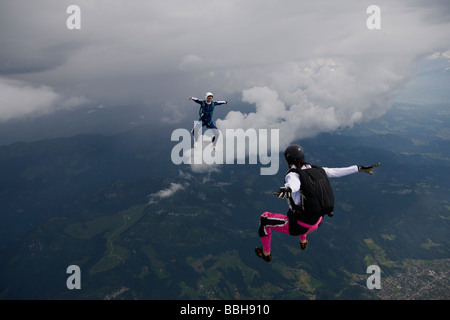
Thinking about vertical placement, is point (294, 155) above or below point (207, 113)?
below

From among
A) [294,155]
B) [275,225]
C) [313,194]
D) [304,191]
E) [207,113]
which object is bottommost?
[275,225]

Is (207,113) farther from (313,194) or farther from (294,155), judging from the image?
(313,194)

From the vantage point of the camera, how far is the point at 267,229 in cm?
896

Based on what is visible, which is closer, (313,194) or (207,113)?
(313,194)

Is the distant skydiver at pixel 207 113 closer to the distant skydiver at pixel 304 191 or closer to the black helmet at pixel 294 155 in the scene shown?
the black helmet at pixel 294 155

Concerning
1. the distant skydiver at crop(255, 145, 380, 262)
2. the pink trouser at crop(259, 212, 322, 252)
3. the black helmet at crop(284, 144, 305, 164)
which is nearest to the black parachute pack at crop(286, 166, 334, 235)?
the distant skydiver at crop(255, 145, 380, 262)

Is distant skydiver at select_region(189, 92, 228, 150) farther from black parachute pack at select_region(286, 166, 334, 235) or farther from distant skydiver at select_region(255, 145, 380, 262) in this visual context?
black parachute pack at select_region(286, 166, 334, 235)

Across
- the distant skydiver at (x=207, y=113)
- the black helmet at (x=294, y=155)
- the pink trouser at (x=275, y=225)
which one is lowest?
the pink trouser at (x=275, y=225)

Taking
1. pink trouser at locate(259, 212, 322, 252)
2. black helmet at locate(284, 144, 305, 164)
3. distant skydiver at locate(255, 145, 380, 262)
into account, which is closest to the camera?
distant skydiver at locate(255, 145, 380, 262)

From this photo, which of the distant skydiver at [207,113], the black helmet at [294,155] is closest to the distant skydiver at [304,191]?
the black helmet at [294,155]

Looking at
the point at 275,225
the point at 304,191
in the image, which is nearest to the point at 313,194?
the point at 304,191
